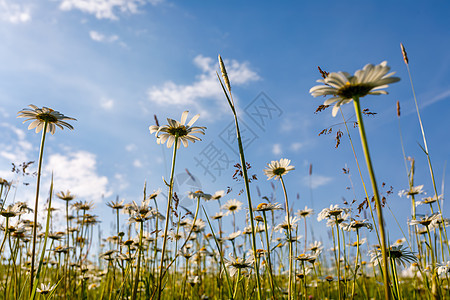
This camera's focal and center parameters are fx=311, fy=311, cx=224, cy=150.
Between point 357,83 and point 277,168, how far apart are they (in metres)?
1.36

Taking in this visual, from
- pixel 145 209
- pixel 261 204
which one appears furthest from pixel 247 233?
pixel 145 209

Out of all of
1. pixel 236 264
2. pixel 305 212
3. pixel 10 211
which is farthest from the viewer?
pixel 305 212

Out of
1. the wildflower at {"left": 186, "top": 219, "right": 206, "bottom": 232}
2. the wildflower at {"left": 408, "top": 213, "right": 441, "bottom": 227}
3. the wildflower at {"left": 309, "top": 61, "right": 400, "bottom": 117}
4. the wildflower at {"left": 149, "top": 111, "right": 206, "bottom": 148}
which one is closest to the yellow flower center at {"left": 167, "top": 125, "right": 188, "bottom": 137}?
the wildflower at {"left": 149, "top": 111, "right": 206, "bottom": 148}

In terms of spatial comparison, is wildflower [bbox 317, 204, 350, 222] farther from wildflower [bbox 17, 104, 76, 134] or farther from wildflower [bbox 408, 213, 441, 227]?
wildflower [bbox 17, 104, 76, 134]

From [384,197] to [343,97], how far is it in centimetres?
150

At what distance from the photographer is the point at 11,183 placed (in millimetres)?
3455

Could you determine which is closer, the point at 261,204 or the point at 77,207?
the point at 261,204

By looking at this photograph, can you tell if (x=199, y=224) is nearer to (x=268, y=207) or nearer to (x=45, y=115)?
(x=268, y=207)

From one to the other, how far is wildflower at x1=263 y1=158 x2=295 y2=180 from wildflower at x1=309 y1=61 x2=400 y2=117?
121 cm

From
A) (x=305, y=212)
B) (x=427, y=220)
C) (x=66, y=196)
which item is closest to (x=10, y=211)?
(x=66, y=196)

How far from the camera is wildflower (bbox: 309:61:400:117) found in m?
1.26

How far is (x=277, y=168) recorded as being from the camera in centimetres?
259

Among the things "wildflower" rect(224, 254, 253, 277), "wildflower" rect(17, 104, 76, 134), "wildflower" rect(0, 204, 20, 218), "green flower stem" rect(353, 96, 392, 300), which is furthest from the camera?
"wildflower" rect(0, 204, 20, 218)

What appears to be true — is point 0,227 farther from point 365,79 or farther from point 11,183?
point 365,79
